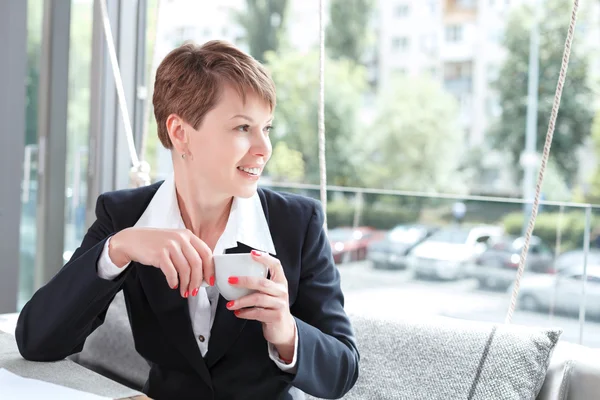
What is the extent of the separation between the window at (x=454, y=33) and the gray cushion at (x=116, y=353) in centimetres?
1365

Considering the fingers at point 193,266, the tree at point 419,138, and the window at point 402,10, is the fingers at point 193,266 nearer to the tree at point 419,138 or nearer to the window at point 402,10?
the tree at point 419,138

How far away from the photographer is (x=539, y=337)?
3.77 ft

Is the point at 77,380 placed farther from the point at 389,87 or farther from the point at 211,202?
the point at 389,87

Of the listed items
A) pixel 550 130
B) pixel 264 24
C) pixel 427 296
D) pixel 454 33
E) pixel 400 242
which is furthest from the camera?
pixel 264 24

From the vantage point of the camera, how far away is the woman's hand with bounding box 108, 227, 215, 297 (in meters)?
0.92

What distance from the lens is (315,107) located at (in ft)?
49.5

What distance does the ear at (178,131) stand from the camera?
116 cm

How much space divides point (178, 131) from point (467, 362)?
1.97ft

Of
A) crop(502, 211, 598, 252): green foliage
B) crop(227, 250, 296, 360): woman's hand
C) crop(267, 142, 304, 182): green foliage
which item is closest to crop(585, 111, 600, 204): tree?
crop(267, 142, 304, 182): green foliage

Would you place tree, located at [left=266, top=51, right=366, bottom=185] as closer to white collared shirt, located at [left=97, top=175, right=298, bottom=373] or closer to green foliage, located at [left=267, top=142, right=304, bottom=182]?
green foliage, located at [left=267, top=142, right=304, bottom=182]

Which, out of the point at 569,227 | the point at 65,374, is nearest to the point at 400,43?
the point at 569,227

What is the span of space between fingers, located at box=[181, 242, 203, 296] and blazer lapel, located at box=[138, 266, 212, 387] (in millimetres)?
214

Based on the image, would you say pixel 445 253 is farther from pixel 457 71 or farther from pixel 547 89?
pixel 457 71

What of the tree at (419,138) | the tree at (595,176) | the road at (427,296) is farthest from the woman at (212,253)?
the tree at (419,138)
